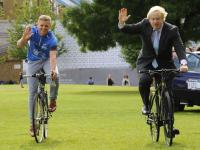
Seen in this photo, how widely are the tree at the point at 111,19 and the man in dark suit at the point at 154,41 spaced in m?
25.3

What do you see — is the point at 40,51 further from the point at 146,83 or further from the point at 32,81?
the point at 146,83

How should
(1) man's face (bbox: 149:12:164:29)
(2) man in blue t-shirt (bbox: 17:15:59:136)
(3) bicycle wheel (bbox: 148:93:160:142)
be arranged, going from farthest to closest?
(2) man in blue t-shirt (bbox: 17:15:59:136)
(3) bicycle wheel (bbox: 148:93:160:142)
(1) man's face (bbox: 149:12:164:29)

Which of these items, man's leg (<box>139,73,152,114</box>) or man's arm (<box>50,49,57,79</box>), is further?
man's arm (<box>50,49,57,79</box>)

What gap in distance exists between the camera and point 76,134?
39.5 ft

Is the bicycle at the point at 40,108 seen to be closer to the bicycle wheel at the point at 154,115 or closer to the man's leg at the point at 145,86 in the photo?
the man's leg at the point at 145,86

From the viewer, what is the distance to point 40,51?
11008 millimetres

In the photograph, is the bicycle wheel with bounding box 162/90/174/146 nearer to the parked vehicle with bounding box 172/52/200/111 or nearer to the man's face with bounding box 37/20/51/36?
the man's face with bounding box 37/20/51/36

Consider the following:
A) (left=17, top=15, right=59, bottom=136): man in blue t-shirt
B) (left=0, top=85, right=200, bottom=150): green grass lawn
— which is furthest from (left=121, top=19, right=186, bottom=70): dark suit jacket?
(left=17, top=15, right=59, bottom=136): man in blue t-shirt

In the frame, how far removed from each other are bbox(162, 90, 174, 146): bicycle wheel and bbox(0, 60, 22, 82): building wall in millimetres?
74280

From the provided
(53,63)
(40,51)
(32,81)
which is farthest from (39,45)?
(32,81)

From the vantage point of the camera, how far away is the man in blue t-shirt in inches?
424

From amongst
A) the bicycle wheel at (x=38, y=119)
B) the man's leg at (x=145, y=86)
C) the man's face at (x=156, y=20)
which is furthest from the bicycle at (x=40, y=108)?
the man's face at (x=156, y=20)

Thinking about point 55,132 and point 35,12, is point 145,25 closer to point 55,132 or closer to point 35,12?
point 55,132

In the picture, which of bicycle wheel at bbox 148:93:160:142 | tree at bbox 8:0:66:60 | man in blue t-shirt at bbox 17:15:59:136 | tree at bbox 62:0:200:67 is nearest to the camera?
bicycle wheel at bbox 148:93:160:142
